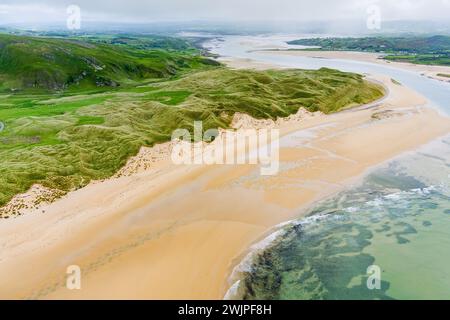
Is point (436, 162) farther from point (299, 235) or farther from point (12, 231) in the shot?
point (12, 231)

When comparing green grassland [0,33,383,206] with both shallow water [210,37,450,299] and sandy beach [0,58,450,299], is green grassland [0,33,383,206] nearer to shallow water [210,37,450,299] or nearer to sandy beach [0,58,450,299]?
sandy beach [0,58,450,299]

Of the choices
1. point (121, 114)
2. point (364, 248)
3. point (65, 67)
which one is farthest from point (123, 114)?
point (65, 67)

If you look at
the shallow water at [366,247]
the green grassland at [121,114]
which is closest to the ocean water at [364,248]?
the shallow water at [366,247]

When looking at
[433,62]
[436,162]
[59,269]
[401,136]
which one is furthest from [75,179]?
[433,62]

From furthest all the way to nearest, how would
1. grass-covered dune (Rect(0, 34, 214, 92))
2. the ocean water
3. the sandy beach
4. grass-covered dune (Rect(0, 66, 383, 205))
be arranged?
grass-covered dune (Rect(0, 34, 214, 92)) → grass-covered dune (Rect(0, 66, 383, 205)) → the sandy beach → the ocean water

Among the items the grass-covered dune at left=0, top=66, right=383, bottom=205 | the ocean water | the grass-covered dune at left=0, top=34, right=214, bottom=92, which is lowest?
the ocean water

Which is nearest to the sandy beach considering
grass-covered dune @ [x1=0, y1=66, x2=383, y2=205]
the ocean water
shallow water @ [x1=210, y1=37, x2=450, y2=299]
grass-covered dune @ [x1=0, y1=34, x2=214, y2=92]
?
shallow water @ [x1=210, y1=37, x2=450, y2=299]
